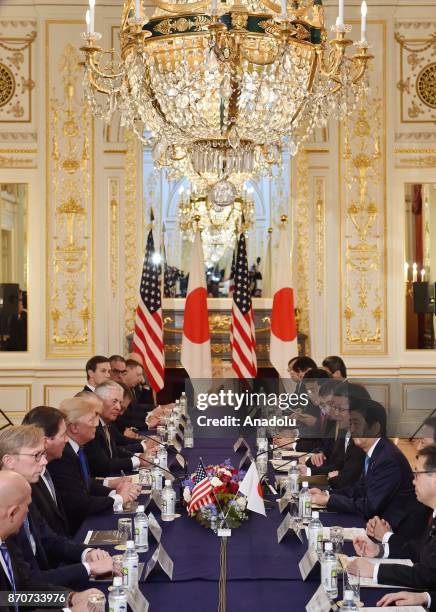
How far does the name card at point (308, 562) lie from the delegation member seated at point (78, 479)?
144 centimetres

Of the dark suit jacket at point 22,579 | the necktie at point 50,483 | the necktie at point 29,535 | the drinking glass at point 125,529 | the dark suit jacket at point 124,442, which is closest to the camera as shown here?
the dark suit jacket at point 22,579

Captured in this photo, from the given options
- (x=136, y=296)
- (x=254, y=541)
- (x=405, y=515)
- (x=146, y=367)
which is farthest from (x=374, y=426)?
(x=136, y=296)

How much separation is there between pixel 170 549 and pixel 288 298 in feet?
20.3

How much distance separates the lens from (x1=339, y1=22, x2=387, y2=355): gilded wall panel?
10.6 meters

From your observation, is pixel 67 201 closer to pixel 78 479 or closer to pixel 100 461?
pixel 100 461

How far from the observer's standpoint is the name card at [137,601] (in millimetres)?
3227

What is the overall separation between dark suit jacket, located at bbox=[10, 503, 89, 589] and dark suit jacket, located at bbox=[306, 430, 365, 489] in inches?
86.1

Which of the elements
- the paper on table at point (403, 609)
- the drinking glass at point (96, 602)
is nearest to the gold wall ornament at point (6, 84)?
the drinking glass at point (96, 602)

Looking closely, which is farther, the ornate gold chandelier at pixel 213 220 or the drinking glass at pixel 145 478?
the ornate gold chandelier at pixel 213 220

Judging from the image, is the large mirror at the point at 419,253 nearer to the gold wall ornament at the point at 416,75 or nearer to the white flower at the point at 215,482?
the gold wall ornament at the point at 416,75

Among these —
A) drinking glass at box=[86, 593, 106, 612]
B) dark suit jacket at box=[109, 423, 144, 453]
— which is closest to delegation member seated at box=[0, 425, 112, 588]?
drinking glass at box=[86, 593, 106, 612]

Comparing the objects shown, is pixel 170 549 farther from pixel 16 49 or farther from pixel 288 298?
pixel 16 49

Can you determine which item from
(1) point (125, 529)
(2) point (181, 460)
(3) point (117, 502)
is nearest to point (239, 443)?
(2) point (181, 460)

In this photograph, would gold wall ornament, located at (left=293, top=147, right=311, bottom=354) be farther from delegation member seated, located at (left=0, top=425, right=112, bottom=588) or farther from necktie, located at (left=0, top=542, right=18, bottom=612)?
necktie, located at (left=0, top=542, right=18, bottom=612)
